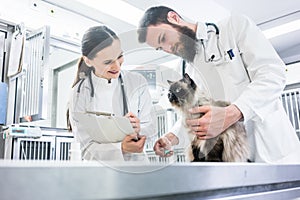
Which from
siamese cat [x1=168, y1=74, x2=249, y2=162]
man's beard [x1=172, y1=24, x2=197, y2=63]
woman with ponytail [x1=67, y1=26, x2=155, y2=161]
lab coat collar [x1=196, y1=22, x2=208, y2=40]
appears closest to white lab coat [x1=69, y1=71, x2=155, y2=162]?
woman with ponytail [x1=67, y1=26, x2=155, y2=161]

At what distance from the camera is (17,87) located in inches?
56.2

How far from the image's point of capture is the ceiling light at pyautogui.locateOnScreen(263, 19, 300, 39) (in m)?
2.57

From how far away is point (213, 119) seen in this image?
831 millimetres

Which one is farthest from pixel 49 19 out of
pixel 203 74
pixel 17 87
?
pixel 203 74

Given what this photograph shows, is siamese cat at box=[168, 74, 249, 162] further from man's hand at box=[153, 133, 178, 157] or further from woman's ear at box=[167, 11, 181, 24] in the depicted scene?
woman's ear at box=[167, 11, 181, 24]

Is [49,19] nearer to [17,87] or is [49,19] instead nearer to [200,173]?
[17,87]

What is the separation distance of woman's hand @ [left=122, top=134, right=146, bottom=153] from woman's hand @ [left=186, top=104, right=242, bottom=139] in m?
0.18

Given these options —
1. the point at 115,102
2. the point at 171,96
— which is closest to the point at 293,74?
the point at 171,96

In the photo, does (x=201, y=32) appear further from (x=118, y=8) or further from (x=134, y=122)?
(x=118, y=8)

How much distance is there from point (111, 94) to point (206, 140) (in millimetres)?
377

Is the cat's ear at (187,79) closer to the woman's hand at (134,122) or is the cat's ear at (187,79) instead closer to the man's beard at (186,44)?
the man's beard at (186,44)

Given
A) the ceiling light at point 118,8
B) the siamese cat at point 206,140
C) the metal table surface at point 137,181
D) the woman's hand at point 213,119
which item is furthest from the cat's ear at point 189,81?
the ceiling light at point 118,8

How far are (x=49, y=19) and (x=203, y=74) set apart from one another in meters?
1.51

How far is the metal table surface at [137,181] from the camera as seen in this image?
0.20 meters
